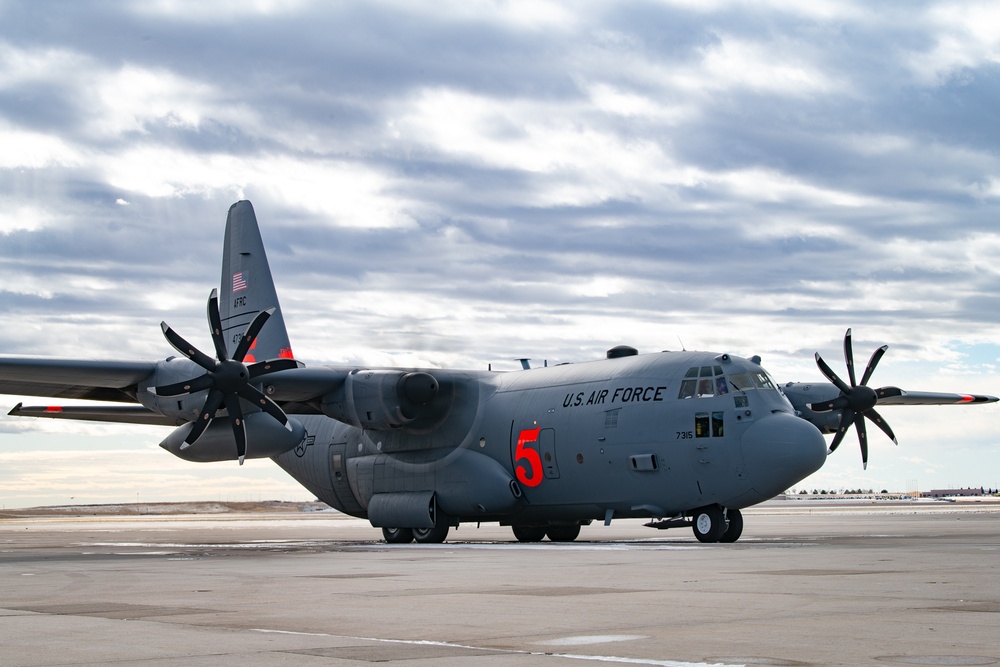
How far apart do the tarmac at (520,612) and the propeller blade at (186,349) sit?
8376 mm

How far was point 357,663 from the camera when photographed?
692cm

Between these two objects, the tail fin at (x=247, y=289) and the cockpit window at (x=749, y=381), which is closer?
the cockpit window at (x=749, y=381)

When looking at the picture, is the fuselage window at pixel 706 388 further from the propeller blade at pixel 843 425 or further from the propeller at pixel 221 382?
the propeller at pixel 221 382

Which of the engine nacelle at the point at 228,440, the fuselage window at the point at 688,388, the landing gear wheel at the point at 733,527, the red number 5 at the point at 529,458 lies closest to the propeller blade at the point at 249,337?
the engine nacelle at the point at 228,440

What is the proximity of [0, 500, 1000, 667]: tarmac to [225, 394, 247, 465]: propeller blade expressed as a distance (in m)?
8.29

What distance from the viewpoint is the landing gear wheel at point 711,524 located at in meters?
25.1

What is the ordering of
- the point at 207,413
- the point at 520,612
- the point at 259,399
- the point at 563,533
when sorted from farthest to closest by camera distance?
1. the point at 563,533
2. the point at 259,399
3. the point at 207,413
4. the point at 520,612

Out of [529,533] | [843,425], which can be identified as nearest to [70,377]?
[529,533]

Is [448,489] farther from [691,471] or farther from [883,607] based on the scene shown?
[883,607]

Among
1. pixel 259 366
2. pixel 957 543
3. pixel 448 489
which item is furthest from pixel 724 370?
pixel 259 366

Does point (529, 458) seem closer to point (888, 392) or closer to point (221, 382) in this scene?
point (221, 382)

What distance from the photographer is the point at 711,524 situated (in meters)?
25.2

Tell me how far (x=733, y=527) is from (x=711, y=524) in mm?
551

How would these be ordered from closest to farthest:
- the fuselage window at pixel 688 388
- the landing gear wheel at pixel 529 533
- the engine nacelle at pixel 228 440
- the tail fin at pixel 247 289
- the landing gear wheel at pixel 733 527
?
1. the landing gear wheel at pixel 733 527
2. the fuselage window at pixel 688 388
3. the engine nacelle at pixel 228 440
4. the landing gear wheel at pixel 529 533
5. the tail fin at pixel 247 289
